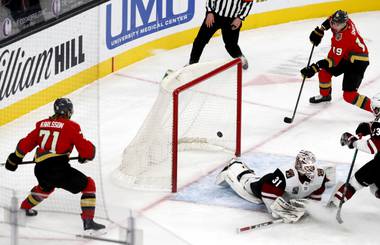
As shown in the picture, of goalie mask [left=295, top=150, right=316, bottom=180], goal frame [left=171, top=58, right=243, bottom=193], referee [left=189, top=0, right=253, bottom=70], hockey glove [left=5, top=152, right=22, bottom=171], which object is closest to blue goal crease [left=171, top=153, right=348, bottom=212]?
goal frame [left=171, top=58, right=243, bottom=193]

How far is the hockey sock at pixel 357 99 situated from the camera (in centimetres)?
865

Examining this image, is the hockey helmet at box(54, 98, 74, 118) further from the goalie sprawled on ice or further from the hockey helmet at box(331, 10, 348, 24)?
the hockey helmet at box(331, 10, 348, 24)

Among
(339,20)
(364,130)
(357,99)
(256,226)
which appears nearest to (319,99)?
(357,99)

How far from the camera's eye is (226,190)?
7.37 metres

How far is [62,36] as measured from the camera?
8727 mm

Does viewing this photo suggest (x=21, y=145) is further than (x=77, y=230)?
Yes

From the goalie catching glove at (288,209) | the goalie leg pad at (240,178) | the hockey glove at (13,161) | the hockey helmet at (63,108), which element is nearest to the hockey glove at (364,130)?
the goalie catching glove at (288,209)

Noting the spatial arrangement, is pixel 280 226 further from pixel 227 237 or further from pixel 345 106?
pixel 345 106

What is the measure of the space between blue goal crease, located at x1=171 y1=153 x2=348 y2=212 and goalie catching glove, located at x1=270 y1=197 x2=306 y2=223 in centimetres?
25

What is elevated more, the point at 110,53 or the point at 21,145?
the point at 21,145

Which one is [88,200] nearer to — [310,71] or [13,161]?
[13,161]

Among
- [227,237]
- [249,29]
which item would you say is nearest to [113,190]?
[227,237]

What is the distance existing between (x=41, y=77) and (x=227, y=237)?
2.58 metres

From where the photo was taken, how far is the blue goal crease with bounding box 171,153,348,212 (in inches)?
281
